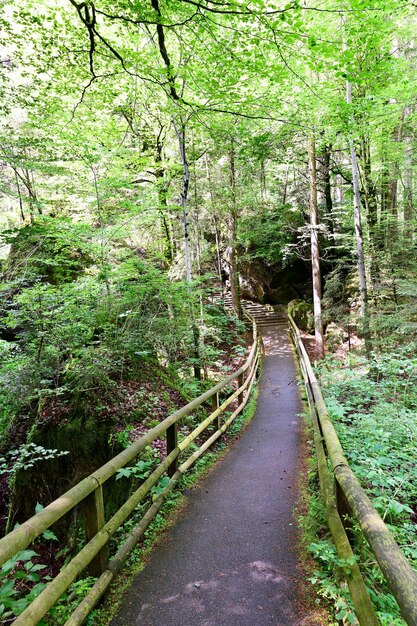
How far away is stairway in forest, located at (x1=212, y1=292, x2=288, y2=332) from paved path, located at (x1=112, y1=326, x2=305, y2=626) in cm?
1582

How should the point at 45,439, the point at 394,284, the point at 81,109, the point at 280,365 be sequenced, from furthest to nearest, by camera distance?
the point at 280,365 → the point at 394,284 → the point at 81,109 → the point at 45,439

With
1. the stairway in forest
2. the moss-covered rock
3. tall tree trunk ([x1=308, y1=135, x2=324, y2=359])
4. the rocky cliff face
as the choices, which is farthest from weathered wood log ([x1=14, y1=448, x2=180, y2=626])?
the rocky cliff face

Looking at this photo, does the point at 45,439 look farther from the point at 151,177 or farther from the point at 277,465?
the point at 151,177

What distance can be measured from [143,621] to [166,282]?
5.53 m

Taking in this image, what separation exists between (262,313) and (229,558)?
20.3m

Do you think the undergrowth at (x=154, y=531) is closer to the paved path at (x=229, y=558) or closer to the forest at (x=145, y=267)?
the paved path at (x=229, y=558)

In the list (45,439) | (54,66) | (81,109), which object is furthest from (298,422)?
(81,109)

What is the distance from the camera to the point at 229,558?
3.01m

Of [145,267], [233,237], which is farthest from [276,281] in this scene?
[145,267]

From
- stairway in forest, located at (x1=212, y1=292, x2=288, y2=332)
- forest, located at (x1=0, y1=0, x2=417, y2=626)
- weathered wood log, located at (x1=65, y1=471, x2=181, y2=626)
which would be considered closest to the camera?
weathered wood log, located at (x1=65, y1=471, x2=181, y2=626)

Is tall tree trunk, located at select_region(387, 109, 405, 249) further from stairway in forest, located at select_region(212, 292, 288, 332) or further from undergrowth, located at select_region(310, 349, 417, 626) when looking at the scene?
stairway in forest, located at select_region(212, 292, 288, 332)

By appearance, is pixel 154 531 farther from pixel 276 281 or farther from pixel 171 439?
pixel 276 281

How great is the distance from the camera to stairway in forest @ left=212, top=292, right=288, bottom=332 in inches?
835

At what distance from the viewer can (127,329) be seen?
6.27 meters
